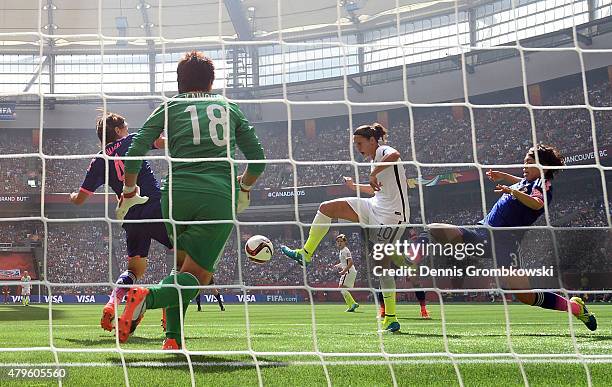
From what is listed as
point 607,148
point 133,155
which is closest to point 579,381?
point 133,155

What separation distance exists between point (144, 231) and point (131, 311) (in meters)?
2.19

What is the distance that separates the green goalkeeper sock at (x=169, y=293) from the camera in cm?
323

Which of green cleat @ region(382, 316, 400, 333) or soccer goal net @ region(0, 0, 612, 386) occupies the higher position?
soccer goal net @ region(0, 0, 612, 386)

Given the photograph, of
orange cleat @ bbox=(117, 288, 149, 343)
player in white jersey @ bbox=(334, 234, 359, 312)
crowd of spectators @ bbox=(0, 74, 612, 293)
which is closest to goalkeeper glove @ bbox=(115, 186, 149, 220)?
orange cleat @ bbox=(117, 288, 149, 343)

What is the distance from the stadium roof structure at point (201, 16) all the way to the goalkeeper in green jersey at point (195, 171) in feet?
76.8

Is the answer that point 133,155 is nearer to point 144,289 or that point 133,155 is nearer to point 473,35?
point 144,289

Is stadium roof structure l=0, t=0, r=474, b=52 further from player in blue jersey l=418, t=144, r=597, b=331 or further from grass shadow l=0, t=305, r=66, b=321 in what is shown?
player in blue jersey l=418, t=144, r=597, b=331

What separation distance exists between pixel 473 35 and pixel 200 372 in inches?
1015

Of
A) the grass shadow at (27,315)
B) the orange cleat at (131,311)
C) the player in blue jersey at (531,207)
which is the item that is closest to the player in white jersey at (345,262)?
the grass shadow at (27,315)

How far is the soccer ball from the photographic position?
4.90 meters

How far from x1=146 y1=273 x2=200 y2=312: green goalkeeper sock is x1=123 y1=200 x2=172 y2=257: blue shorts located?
1822 mm

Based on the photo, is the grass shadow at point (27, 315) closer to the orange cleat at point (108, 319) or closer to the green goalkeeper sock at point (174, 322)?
the orange cleat at point (108, 319)

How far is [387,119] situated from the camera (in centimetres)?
2881

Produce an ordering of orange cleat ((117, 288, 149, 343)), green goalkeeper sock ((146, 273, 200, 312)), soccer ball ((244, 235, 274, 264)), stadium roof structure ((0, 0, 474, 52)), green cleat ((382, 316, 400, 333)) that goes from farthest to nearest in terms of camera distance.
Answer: stadium roof structure ((0, 0, 474, 52)) < green cleat ((382, 316, 400, 333)) < soccer ball ((244, 235, 274, 264)) < green goalkeeper sock ((146, 273, 200, 312)) < orange cleat ((117, 288, 149, 343))
